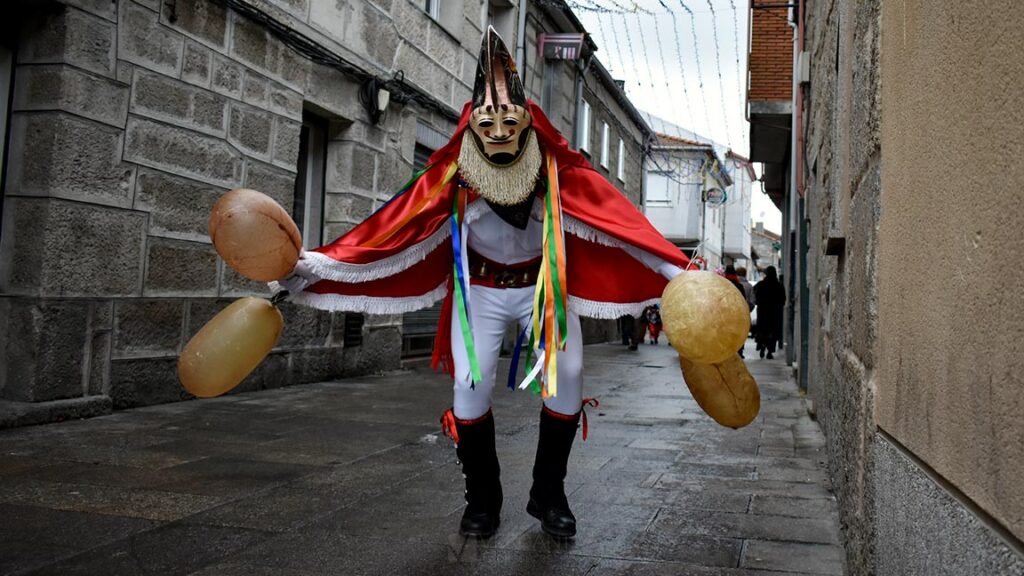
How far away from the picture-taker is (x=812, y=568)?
294 centimetres

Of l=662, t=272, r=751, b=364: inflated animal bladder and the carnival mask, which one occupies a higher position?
the carnival mask

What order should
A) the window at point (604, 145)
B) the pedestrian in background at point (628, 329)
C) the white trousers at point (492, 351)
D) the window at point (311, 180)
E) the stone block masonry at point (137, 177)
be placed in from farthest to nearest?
the window at point (604, 145) < the pedestrian in background at point (628, 329) < the window at point (311, 180) < the stone block masonry at point (137, 177) < the white trousers at point (492, 351)

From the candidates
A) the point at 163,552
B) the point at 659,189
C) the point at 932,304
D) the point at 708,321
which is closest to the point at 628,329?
the point at 163,552

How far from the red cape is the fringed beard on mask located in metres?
0.12

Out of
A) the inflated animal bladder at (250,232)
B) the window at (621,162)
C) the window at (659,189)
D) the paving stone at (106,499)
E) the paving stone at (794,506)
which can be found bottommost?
the paving stone at (106,499)

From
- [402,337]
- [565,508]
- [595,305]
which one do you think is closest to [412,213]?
[595,305]

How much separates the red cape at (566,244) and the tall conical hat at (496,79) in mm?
90

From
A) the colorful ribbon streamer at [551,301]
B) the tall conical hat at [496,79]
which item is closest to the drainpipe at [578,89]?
the tall conical hat at [496,79]

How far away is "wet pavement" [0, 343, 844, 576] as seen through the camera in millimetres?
2980

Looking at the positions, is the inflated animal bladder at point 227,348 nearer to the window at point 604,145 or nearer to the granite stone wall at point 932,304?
the granite stone wall at point 932,304

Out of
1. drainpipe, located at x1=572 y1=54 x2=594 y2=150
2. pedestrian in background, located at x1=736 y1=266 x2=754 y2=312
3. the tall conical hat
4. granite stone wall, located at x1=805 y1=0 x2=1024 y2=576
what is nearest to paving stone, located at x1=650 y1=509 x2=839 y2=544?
granite stone wall, located at x1=805 y1=0 x2=1024 y2=576

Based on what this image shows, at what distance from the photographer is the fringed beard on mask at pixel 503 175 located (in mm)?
3371

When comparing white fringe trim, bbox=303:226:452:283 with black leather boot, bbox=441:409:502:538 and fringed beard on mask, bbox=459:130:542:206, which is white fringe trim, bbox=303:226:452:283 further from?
black leather boot, bbox=441:409:502:538

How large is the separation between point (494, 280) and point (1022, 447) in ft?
8.29
